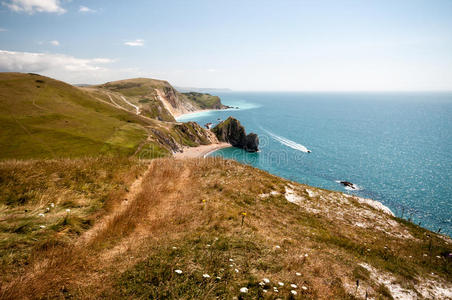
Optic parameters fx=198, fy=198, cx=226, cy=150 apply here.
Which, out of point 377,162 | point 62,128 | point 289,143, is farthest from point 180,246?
point 289,143

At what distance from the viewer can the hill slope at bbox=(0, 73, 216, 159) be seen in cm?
6975

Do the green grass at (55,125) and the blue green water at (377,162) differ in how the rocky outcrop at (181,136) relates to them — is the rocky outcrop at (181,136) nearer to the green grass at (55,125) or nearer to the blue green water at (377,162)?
the green grass at (55,125)

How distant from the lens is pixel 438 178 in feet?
257

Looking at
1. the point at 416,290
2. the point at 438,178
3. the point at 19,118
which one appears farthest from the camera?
the point at 19,118

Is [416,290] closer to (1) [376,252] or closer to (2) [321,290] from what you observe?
(1) [376,252]

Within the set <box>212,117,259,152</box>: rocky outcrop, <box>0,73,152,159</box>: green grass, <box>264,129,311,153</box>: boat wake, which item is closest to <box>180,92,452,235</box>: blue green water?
<box>264,129,311,153</box>: boat wake

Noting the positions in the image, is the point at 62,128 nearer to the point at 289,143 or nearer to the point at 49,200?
the point at 49,200

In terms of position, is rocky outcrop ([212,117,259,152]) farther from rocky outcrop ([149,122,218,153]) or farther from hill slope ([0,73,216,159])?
hill slope ([0,73,216,159])

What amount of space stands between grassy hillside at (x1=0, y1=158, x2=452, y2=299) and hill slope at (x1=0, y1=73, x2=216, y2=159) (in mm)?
51485

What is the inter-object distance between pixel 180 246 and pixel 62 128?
104293 millimetres

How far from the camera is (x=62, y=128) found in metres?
84.9

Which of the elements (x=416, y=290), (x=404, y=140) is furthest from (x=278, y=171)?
(x=404, y=140)

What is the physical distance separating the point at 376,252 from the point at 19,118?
121674 millimetres

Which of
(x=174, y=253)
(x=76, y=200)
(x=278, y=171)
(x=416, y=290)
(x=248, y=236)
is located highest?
(x=76, y=200)
